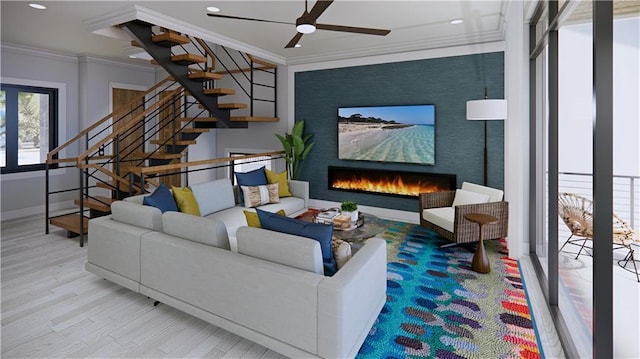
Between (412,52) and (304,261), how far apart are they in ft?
13.9

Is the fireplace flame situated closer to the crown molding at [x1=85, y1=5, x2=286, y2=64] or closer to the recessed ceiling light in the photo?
the crown molding at [x1=85, y1=5, x2=286, y2=64]

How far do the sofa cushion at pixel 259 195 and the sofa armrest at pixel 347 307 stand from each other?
2639 millimetres

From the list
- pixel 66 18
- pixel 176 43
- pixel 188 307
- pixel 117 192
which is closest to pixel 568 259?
pixel 188 307

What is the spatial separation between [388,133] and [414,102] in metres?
0.60

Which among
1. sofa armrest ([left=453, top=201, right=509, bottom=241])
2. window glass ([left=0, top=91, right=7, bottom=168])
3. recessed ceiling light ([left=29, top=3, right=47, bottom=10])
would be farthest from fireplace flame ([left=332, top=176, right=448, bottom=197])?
window glass ([left=0, top=91, right=7, bottom=168])

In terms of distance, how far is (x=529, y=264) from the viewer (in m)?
3.59

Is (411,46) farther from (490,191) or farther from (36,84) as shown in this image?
(36,84)

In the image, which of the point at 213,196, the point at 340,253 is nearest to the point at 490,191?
the point at 340,253

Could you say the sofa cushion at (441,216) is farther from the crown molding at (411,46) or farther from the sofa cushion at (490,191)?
the crown molding at (411,46)

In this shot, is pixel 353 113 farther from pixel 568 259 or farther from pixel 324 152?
pixel 568 259

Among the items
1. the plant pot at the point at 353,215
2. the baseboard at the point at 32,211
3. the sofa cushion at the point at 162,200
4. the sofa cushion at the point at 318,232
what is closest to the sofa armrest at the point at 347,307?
the sofa cushion at the point at 318,232

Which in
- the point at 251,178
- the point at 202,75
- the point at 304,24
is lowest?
the point at 251,178

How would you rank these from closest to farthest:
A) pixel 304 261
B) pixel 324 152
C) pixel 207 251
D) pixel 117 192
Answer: pixel 304 261 < pixel 207 251 < pixel 117 192 < pixel 324 152

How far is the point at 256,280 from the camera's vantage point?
6.95 ft
